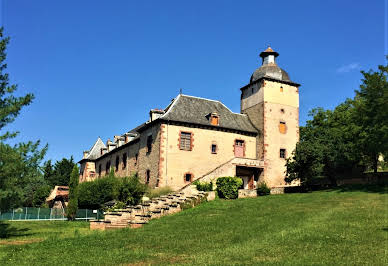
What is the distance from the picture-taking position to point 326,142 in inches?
1271

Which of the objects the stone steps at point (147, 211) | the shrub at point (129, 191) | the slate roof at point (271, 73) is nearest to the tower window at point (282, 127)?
the slate roof at point (271, 73)

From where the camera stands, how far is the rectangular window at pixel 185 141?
33562 millimetres

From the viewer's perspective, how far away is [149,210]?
24281mm

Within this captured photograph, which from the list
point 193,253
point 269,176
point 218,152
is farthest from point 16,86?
point 269,176

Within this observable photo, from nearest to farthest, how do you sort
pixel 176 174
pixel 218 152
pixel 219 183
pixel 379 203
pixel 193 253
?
pixel 193 253 < pixel 379 203 < pixel 219 183 < pixel 176 174 < pixel 218 152

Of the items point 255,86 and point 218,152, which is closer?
point 218,152

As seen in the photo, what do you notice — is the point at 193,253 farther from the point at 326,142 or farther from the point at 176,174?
the point at 326,142

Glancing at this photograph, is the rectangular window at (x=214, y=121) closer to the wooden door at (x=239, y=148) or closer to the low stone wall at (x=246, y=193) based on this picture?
the wooden door at (x=239, y=148)

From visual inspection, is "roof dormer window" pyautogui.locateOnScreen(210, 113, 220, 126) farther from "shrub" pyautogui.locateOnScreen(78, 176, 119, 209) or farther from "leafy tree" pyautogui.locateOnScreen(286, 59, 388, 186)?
"shrub" pyautogui.locateOnScreen(78, 176, 119, 209)

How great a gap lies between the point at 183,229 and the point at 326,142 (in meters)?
19.4

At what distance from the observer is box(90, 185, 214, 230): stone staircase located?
20.8m

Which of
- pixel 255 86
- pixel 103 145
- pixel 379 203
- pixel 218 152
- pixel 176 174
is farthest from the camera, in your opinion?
pixel 103 145

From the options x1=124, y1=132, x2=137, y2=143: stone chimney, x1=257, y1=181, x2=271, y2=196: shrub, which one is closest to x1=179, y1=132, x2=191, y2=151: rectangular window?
x1=257, y1=181, x2=271, y2=196: shrub

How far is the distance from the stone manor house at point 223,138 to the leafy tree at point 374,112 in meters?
7.38
